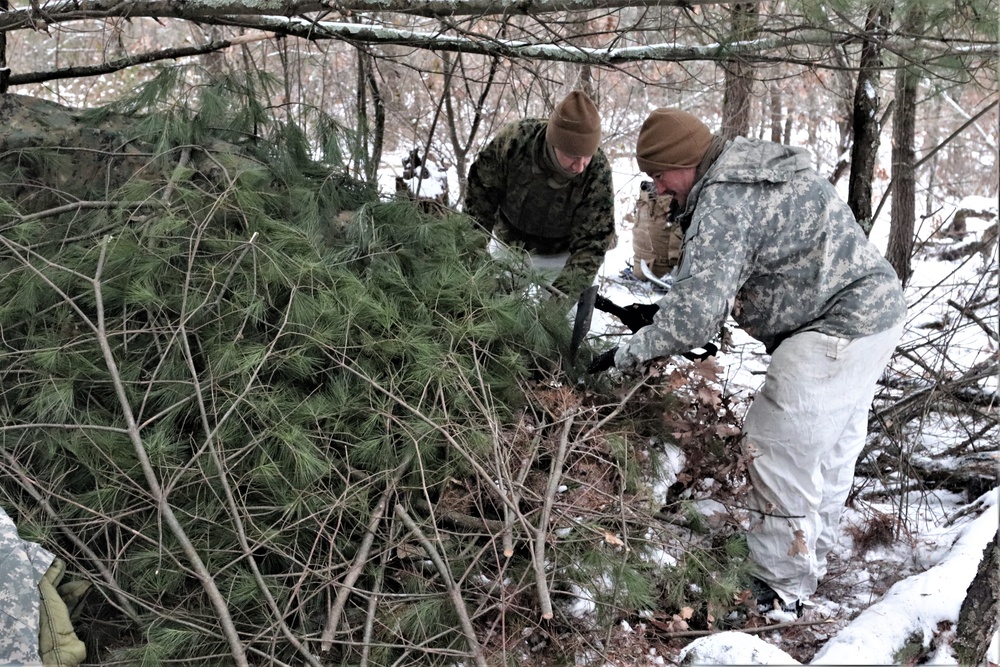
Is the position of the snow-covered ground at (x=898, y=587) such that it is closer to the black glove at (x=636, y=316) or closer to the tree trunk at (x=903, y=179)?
the black glove at (x=636, y=316)

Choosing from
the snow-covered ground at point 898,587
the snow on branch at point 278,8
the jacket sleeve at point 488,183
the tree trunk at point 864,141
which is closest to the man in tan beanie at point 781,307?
the snow-covered ground at point 898,587

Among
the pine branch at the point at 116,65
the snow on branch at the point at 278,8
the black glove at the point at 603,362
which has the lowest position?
the black glove at the point at 603,362

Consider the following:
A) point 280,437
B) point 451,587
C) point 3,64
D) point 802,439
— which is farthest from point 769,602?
point 3,64

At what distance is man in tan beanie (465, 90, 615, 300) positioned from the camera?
4004mm

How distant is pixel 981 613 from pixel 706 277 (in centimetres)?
132

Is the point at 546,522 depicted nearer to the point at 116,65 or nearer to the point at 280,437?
the point at 280,437

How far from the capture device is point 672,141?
2.81 metres

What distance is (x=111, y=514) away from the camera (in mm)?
2518

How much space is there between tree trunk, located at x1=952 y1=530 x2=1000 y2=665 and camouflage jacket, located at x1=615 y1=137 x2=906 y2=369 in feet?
2.77

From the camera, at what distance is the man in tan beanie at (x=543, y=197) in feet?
13.1

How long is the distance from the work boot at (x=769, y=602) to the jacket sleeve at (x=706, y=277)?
99 cm

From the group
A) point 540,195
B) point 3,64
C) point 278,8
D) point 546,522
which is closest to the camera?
point 546,522

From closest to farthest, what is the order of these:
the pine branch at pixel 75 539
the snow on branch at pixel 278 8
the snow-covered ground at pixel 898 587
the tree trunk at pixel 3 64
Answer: the pine branch at pixel 75 539 → the snow-covered ground at pixel 898 587 → the snow on branch at pixel 278 8 → the tree trunk at pixel 3 64

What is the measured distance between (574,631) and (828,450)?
1209mm
